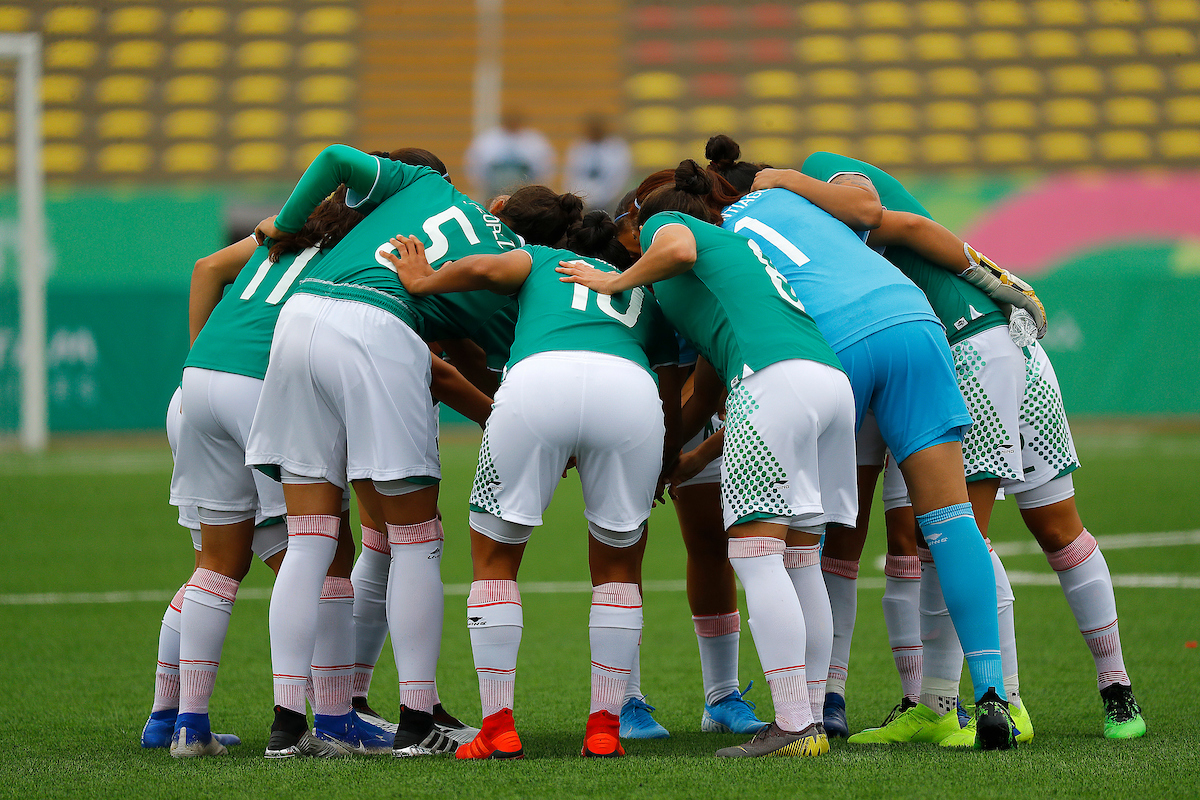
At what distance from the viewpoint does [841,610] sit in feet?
13.5

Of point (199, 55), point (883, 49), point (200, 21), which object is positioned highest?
point (200, 21)

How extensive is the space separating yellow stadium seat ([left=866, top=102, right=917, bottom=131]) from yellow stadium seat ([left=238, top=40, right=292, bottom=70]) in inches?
377

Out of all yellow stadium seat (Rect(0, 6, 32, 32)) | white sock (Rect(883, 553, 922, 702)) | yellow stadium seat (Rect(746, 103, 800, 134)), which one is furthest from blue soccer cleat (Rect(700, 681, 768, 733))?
yellow stadium seat (Rect(746, 103, 800, 134))

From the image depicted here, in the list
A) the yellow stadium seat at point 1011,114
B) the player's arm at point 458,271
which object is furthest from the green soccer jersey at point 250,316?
the yellow stadium seat at point 1011,114

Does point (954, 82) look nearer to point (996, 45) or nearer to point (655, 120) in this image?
point (996, 45)

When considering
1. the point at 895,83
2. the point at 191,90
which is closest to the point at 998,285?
the point at 895,83

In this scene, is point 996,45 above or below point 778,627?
above

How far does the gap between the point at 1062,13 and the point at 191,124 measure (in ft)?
46.9

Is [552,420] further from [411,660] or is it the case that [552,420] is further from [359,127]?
[359,127]

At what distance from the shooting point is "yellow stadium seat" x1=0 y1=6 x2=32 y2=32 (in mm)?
16062

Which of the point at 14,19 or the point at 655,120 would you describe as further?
the point at 655,120

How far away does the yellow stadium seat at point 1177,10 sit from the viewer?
19719mm

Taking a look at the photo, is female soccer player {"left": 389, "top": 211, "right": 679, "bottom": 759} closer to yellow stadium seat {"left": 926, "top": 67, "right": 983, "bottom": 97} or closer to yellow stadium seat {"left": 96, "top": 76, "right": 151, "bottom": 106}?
yellow stadium seat {"left": 926, "top": 67, "right": 983, "bottom": 97}

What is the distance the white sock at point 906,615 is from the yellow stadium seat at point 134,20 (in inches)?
745
